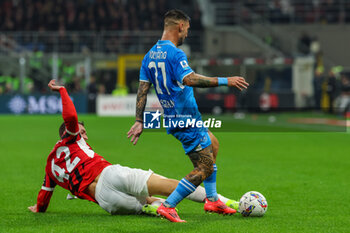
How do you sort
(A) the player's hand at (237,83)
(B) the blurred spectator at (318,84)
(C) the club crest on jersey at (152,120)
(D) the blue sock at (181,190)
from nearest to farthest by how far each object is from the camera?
(A) the player's hand at (237,83)
(D) the blue sock at (181,190)
(C) the club crest on jersey at (152,120)
(B) the blurred spectator at (318,84)

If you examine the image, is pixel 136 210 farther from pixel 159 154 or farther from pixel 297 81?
pixel 297 81

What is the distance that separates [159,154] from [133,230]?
7.72 metres

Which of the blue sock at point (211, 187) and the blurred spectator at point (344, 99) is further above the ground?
the blue sock at point (211, 187)

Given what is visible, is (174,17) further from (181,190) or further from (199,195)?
(199,195)

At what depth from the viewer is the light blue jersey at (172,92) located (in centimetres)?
607

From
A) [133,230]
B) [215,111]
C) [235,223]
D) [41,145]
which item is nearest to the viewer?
[133,230]

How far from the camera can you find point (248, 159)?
1255 cm

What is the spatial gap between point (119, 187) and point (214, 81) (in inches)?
55.3

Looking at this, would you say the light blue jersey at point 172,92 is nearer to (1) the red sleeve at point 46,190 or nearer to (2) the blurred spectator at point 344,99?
(1) the red sleeve at point 46,190

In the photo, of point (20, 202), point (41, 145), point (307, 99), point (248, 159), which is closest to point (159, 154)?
point (248, 159)

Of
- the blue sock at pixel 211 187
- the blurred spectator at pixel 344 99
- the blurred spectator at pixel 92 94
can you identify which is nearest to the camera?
the blue sock at pixel 211 187

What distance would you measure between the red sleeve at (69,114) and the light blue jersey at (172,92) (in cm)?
82

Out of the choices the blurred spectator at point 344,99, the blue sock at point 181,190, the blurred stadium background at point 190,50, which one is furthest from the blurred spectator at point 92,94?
the blue sock at point 181,190

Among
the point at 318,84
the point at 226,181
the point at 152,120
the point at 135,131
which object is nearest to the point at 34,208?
the point at 135,131
